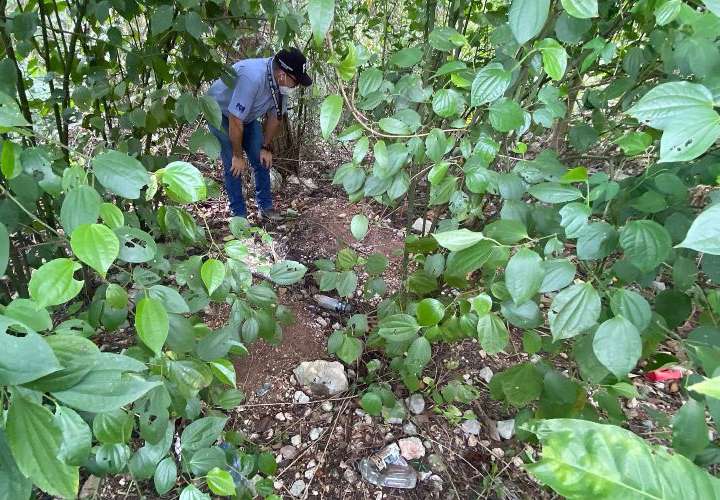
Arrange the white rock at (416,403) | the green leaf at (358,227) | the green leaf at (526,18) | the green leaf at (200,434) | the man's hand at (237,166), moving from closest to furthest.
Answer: the green leaf at (526,18), the green leaf at (200,434), the green leaf at (358,227), the white rock at (416,403), the man's hand at (237,166)

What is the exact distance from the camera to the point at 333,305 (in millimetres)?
2178

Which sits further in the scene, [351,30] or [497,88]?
[351,30]

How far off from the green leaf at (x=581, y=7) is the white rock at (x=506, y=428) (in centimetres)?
146

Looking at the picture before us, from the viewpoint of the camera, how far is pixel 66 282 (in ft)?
1.91

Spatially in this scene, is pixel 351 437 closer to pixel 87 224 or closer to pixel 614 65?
pixel 87 224

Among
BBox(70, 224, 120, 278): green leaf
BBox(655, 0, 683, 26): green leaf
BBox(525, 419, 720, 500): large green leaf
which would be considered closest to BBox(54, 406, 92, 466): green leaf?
BBox(70, 224, 120, 278): green leaf

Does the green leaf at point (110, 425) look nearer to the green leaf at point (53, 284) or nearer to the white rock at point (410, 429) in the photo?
the green leaf at point (53, 284)

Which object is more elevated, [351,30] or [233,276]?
[351,30]

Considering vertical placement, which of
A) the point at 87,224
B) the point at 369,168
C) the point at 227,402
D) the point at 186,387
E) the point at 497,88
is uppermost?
the point at 497,88

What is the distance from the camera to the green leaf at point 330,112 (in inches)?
35.6

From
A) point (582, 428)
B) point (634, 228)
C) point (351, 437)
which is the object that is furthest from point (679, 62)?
point (351, 437)

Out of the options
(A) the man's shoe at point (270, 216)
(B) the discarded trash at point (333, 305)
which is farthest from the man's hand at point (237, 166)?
(B) the discarded trash at point (333, 305)

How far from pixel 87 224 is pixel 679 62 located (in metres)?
1.02

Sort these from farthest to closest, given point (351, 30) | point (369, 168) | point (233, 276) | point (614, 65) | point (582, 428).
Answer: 1. point (351, 30)
2. point (614, 65)
3. point (369, 168)
4. point (233, 276)
5. point (582, 428)
